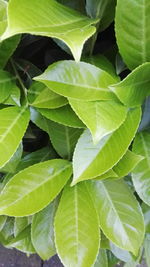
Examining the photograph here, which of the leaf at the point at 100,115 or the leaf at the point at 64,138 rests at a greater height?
the leaf at the point at 100,115

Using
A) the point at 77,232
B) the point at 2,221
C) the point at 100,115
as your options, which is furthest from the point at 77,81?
the point at 2,221

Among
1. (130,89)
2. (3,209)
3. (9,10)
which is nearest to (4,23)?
(9,10)

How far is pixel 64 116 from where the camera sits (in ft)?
2.29

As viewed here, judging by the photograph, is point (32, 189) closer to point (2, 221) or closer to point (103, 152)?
point (103, 152)

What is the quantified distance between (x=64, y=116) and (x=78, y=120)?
0.03 metres

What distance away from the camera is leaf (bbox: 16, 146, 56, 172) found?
2.78 feet

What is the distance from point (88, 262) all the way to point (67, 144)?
0.23 meters

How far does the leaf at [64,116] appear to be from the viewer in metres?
0.69

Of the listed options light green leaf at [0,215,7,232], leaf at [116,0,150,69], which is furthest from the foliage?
light green leaf at [0,215,7,232]

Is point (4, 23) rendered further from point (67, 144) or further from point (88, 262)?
point (88, 262)

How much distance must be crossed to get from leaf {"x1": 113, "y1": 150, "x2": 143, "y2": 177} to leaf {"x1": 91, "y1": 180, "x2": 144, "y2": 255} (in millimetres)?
71

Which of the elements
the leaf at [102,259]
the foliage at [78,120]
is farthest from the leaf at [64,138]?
the leaf at [102,259]

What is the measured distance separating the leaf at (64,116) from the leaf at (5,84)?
70 millimetres

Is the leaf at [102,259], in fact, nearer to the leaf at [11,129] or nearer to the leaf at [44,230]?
the leaf at [44,230]
